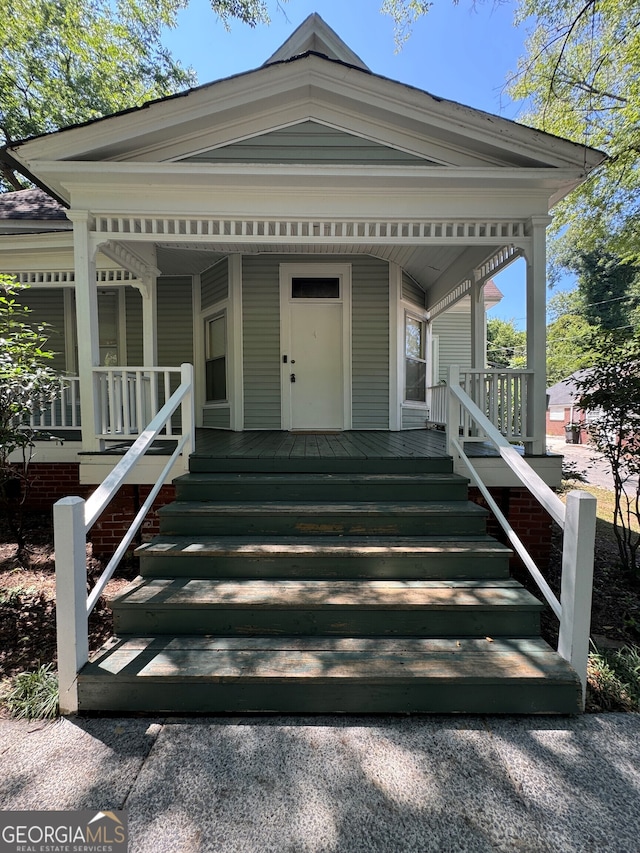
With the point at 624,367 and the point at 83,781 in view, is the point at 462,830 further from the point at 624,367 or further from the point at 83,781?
the point at 624,367

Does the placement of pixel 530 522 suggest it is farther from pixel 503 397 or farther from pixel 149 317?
pixel 149 317

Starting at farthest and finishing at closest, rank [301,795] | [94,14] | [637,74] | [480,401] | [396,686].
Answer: [94,14] < [637,74] < [480,401] < [396,686] < [301,795]

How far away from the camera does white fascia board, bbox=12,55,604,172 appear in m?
3.64

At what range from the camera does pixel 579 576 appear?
82.9 inches

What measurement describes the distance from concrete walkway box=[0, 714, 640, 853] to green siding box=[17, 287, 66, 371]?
6844 mm

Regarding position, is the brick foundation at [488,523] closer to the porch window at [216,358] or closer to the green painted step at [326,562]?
the green painted step at [326,562]

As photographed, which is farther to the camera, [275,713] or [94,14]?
[94,14]

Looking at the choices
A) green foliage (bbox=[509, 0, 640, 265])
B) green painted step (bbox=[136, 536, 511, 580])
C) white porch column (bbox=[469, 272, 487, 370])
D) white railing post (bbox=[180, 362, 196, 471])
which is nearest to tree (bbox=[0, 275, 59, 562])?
white railing post (bbox=[180, 362, 196, 471])

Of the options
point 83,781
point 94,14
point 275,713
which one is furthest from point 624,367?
point 94,14

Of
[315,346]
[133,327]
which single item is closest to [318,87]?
[315,346]

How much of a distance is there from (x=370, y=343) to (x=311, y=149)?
286cm

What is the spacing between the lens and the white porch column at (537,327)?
12.8 ft

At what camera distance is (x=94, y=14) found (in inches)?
407

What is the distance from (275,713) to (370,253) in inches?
231
